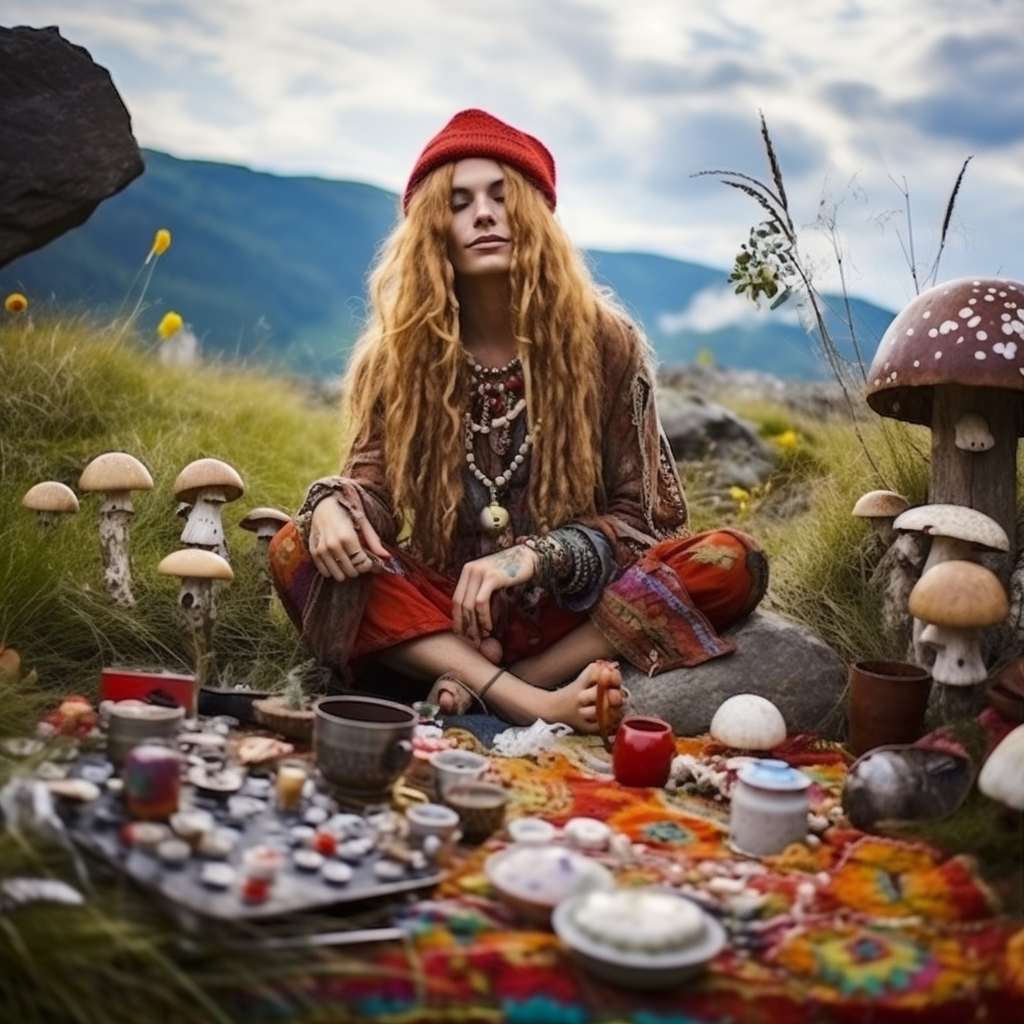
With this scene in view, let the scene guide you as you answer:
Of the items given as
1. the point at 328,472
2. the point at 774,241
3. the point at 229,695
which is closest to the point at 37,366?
the point at 328,472

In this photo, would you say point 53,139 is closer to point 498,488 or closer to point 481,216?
point 481,216

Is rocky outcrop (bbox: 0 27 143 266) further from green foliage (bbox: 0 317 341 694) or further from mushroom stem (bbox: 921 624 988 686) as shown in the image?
mushroom stem (bbox: 921 624 988 686)

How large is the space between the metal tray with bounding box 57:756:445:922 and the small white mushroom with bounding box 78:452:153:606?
1646 millimetres

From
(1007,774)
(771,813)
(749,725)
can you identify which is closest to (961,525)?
(749,725)

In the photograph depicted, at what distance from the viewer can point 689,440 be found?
25.0ft

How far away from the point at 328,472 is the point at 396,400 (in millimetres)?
2563

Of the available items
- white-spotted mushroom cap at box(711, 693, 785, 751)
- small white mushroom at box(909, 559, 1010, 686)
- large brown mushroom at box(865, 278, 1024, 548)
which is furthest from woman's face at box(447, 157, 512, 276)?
small white mushroom at box(909, 559, 1010, 686)

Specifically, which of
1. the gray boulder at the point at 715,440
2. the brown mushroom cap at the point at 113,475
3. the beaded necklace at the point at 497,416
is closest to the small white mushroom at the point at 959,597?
the beaded necklace at the point at 497,416

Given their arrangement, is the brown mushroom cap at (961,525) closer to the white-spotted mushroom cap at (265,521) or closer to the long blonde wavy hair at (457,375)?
the long blonde wavy hair at (457,375)

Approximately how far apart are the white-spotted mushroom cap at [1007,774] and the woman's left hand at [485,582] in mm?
1466

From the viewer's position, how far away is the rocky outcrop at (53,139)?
4977 mm

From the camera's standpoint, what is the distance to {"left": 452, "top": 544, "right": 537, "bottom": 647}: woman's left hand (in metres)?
3.39

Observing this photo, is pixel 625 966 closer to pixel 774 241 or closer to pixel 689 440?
pixel 774 241

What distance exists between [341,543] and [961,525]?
1.69m
